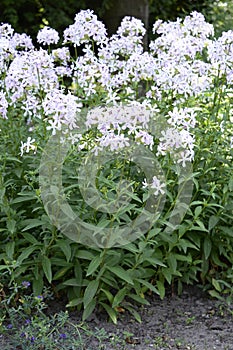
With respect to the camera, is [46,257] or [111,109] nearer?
[111,109]

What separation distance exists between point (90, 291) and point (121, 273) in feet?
0.66

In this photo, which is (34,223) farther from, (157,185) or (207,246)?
(207,246)

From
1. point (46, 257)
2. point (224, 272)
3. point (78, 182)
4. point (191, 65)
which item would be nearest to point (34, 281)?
point (46, 257)

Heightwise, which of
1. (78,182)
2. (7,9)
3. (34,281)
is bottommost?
(34,281)

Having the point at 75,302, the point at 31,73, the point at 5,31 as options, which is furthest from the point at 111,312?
the point at 5,31

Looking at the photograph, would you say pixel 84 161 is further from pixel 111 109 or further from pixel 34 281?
pixel 34 281

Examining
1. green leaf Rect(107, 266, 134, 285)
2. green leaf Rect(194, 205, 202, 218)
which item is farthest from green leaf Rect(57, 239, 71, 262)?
green leaf Rect(194, 205, 202, 218)

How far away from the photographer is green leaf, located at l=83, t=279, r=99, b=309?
11.5 feet

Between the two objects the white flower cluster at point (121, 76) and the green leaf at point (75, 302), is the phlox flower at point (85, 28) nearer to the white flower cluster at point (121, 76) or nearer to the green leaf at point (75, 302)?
the white flower cluster at point (121, 76)

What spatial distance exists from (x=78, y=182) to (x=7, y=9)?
22.9 ft

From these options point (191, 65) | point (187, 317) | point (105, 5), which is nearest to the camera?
point (187, 317)

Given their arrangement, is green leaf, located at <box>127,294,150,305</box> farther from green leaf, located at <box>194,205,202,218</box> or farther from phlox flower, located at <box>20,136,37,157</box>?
phlox flower, located at <box>20,136,37,157</box>

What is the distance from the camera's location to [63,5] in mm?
A: 10094

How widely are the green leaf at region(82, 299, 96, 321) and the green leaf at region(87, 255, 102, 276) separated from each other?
0.24 m
